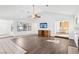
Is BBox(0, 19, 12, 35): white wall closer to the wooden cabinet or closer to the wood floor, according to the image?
the wooden cabinet

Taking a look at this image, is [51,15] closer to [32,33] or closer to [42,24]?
[42,24]

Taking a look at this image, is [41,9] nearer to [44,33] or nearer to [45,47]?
[45,47]

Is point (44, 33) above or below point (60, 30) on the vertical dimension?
below

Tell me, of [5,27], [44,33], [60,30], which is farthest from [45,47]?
[60,30]

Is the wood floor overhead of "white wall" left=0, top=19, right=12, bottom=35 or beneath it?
beneath

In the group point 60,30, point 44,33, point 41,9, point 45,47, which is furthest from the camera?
point 60,30

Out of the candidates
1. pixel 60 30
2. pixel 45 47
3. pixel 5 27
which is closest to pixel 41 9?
pixel 45 47

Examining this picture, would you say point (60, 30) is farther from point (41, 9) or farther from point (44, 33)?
point (41, 9)

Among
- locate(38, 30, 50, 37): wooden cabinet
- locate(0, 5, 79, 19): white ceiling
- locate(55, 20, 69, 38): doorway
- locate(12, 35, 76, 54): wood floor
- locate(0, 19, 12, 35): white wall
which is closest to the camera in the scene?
Result: locate(12, 35, 76, 54): wood floor

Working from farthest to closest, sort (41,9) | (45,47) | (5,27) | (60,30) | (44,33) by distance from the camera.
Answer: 1. (60,30)
2. (44,33)
3. (5,27)
4. (41,9)
5. (45,47)

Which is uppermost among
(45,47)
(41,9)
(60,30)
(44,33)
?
(41,9)

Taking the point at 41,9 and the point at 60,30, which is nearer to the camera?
the point at 41,9

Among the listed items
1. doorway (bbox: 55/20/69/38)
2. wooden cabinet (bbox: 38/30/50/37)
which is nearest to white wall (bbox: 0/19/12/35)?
wooden cabinet (bbox: 38/30/50/37)
